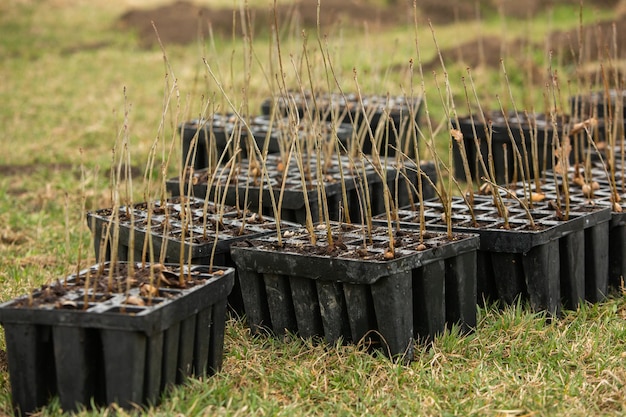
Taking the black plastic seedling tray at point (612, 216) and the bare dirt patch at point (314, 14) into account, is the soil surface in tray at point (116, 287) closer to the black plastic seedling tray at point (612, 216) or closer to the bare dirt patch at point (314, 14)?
the black plastic seedling tray at point (612, 216)

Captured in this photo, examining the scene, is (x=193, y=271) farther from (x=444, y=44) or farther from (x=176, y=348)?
(x=444, y=44)

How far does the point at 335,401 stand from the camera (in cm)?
296

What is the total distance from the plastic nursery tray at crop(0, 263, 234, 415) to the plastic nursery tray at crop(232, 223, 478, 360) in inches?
16.8

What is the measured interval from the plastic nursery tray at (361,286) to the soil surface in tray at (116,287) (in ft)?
0.97

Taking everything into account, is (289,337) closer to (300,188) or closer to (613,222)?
Result: (300,188)

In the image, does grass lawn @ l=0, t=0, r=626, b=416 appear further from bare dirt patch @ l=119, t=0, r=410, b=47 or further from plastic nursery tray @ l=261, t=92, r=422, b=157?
bare dirt patch @ l=119, t=0, r=410, b=47

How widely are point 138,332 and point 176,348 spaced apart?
206 mm

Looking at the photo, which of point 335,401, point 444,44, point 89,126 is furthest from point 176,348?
point 444,44

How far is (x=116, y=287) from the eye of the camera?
9.91 ft

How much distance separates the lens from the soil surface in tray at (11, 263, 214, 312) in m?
2.84

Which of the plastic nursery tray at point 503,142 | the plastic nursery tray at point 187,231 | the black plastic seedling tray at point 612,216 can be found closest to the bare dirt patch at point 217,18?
the plastic nursery tray at point 503,142

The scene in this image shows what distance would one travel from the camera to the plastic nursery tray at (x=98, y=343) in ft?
8.95

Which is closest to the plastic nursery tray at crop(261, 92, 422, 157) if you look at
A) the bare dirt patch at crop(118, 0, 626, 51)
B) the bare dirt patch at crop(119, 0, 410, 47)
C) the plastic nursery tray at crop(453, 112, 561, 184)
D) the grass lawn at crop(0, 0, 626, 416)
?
the grass lawn at crop(0, 0, 626, 416)

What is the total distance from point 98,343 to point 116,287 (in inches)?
9.9
